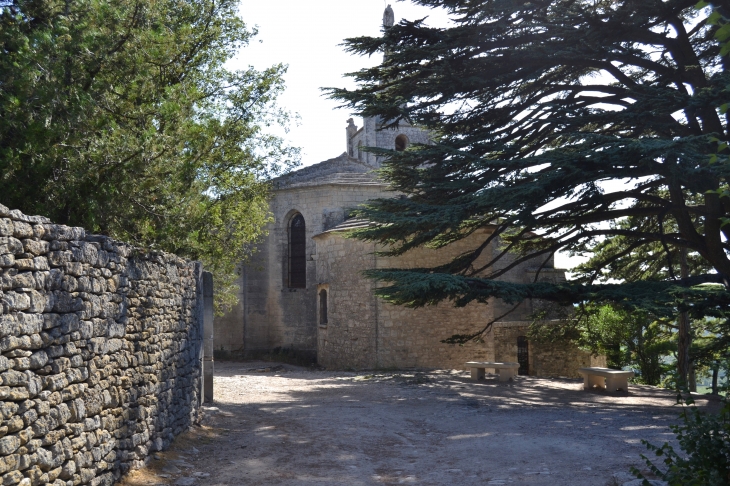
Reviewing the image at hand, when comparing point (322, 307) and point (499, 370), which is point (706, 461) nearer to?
point (499, 370)

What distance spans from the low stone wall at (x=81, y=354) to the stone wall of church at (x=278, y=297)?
15159 mm

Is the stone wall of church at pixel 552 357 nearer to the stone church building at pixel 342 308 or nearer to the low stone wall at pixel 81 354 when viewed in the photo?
the stone church building at pixel 342 308

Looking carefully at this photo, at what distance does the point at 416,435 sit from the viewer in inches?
373

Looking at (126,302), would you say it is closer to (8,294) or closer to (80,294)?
(80,294)

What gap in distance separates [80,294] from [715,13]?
4.85 metres

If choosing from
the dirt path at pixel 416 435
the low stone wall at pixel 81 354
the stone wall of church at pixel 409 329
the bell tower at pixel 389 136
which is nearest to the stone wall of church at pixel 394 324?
the stone wall of church at pixel 409 329

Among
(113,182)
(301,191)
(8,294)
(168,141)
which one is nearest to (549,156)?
(168,141)

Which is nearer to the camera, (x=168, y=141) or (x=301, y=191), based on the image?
(x=168, y=141)

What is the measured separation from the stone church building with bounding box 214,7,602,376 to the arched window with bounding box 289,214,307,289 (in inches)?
1.5

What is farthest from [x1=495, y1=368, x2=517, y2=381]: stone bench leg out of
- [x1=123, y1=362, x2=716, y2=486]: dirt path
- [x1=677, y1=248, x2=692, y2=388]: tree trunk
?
[x1=677, y1=248, x2=692, y2=388]: tree trunk

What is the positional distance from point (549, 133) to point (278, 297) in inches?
528

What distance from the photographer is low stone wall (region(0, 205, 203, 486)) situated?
14.0 ft

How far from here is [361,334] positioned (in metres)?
19.0

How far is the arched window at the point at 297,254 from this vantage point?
80.0 feet
